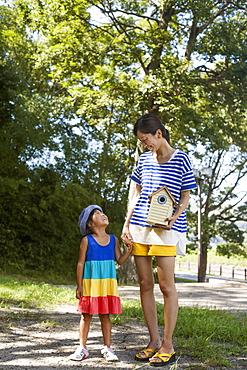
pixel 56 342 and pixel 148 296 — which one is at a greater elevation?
pixel 148 296

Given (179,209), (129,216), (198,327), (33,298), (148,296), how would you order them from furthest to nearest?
(33,298) → (198,327) → (129,216) → (148,296) → (179,209)

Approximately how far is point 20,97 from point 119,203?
503 centimetres

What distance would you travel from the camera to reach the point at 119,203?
15641 mm

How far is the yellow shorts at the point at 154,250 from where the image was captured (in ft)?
10.5

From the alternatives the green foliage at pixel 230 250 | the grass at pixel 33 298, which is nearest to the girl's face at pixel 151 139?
the grass at pixel 33 298

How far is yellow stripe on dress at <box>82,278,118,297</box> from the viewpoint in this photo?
327 centimetres

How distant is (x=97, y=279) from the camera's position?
3.29 meters

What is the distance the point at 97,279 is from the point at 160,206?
742 millimetres

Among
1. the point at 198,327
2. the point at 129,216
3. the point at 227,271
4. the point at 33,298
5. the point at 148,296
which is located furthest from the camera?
the point at 227,271

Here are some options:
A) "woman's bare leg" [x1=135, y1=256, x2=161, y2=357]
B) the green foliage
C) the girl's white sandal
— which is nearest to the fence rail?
the green foliage

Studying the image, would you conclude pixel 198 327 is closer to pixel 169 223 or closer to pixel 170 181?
pixel 169 223

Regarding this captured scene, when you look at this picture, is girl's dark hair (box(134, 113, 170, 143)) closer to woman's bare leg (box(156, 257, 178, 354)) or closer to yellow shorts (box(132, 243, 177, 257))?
yellow shorts (box(132, 243, 177, 257))

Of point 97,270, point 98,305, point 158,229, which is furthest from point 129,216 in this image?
point 98,305

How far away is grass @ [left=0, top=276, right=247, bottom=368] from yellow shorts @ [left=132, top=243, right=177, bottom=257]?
826mm
